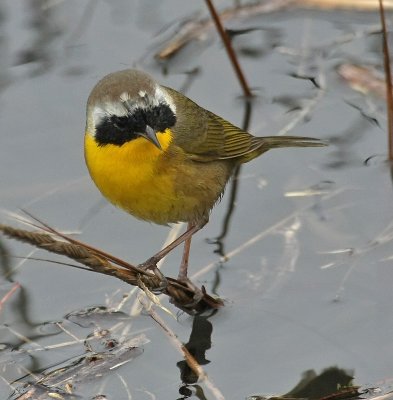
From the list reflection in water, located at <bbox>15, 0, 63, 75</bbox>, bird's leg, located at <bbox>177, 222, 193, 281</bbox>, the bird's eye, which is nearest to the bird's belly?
the bird's eye

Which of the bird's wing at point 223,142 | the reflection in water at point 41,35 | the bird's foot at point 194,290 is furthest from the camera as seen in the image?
the reflection in water at point 41,35

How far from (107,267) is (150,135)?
1090 millimetres

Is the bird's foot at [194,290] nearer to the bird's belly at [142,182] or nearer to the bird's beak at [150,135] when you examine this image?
the bird's belly at [142,182]

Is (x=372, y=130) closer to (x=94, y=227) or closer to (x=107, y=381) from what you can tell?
(x=94, y=227)

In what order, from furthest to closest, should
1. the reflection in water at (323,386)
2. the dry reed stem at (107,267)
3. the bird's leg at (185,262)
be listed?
the bird's leg at (185,262) → the reflection in water at (323,386) → the dry reed stem at (107,267)

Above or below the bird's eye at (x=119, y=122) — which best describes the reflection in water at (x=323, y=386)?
below

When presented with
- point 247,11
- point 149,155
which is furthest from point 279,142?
point 247,11

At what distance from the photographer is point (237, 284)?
22.1 feet

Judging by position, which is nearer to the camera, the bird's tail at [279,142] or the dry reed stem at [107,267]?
the dry reed stem at [107,267]

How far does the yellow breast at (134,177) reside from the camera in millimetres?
6098

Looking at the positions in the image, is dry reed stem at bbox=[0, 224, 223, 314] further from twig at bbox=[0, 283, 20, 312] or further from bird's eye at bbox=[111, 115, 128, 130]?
twig at bbox=[0, 283, 20, 312]

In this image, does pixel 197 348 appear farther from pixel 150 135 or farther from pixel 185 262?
pixel 150 135

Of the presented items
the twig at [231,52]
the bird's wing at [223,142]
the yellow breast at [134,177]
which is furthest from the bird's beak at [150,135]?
the twig at [231,52]

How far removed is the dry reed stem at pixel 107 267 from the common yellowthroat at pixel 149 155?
190mm
